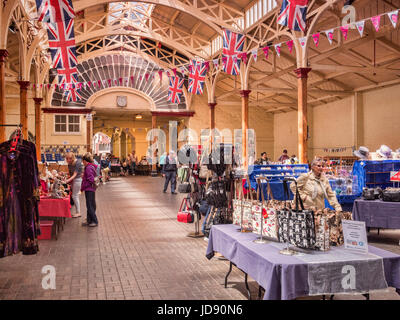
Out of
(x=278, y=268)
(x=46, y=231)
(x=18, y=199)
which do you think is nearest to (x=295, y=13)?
(x=46, y=231)

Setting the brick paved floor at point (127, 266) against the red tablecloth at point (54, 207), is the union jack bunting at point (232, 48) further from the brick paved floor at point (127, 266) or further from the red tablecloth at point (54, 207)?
the red tablecloth at point (54, 207)

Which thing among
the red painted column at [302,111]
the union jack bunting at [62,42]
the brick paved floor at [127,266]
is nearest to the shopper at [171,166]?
the red painted column at [302,111]

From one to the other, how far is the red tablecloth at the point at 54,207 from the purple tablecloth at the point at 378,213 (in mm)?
5288

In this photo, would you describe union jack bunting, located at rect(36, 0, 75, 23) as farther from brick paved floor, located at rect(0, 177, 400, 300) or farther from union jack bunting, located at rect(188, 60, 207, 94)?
union jack bunting, located at rect(188, 60, 207, 94)

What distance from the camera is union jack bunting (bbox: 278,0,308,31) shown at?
9.42 m

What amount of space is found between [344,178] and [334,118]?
1656 centimetres

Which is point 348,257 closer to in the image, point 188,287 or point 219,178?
point 188,287

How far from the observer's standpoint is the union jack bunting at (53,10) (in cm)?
769

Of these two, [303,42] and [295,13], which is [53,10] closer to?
[295,13]

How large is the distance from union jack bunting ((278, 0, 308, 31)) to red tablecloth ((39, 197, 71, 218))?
22.5ft

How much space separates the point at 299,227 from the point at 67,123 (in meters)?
23.9
